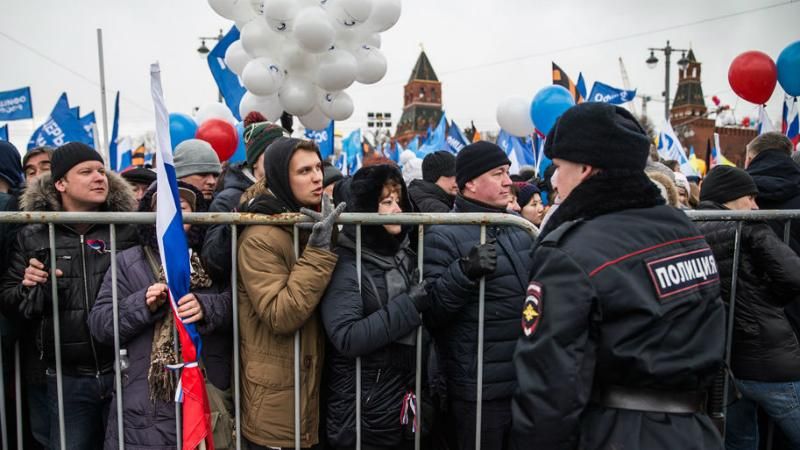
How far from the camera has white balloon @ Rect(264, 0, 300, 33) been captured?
549 centimetres

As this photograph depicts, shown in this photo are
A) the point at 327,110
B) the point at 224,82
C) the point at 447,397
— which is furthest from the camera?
the point at 224,82

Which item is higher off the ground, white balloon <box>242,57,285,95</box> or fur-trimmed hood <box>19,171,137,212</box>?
white balloon <box>242,57,285,95</box>

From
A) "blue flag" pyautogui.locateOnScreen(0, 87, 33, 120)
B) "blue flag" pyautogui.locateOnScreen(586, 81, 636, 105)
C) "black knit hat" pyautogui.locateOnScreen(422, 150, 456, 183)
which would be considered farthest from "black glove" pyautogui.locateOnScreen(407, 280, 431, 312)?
"blue flag" pyautogui.locateOnScreen(0, 87, 33, 120)

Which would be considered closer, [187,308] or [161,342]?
[187,308]

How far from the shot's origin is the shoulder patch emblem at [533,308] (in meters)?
1.75

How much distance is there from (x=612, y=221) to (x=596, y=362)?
18.3 inches

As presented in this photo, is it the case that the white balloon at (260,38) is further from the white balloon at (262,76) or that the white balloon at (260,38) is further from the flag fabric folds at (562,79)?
the flag fabric folds at (562,79)

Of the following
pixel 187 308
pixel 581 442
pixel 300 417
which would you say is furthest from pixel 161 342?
pixel 581 442

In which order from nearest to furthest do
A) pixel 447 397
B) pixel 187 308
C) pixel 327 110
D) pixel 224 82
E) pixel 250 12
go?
pixel 187 308
pixel 447 397
pixel 250 12
pixel 327 110
pixel 224 82

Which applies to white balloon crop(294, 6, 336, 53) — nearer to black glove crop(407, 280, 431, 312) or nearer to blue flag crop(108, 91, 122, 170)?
black glove crop(407, 280, 431, 312)

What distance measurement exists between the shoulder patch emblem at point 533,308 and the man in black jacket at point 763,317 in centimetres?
172

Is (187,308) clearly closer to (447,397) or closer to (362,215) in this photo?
(362,215)

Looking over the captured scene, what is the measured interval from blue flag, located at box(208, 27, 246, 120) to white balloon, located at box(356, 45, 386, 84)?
7.15 ft

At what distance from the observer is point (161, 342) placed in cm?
259
